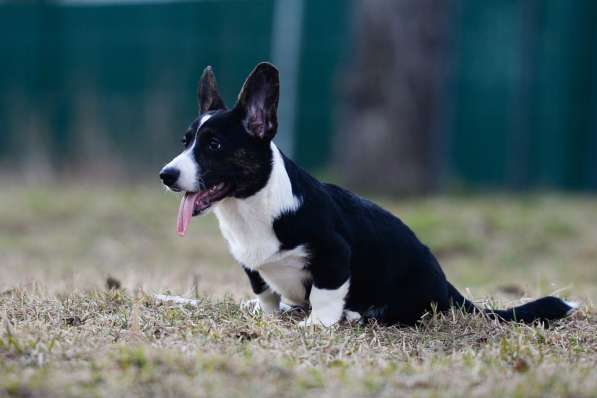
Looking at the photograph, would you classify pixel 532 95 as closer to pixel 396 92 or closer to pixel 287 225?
pixel 396 92

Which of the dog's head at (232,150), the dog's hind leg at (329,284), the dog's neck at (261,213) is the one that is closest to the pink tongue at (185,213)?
the dog's head at (232,150)

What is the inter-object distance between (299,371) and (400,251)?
1290 millimetres

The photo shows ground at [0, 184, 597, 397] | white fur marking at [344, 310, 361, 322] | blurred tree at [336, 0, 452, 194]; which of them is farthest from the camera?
blurred tree at [336, 0, 452, 194]

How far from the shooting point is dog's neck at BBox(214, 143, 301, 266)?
182 inches

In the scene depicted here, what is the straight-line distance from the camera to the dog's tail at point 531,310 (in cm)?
503

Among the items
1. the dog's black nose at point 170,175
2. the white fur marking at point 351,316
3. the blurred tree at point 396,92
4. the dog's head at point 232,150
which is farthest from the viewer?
the blurred tree at point 396,92

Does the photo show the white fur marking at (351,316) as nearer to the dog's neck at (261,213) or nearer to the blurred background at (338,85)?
the dog's neck at (261,213)

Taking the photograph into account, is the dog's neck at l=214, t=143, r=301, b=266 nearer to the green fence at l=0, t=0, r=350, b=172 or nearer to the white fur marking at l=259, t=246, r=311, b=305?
the white fur marking at l=259, t=246, r=311, b=305

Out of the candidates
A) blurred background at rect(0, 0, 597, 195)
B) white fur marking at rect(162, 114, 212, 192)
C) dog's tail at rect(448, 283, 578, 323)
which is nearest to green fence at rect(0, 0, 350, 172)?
blurred background at rect(0, 0, 597, 195)

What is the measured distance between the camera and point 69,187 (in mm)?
12617

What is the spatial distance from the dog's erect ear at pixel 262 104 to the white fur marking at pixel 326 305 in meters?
0.78

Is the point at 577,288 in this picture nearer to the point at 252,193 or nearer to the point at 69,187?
the point at 252,193

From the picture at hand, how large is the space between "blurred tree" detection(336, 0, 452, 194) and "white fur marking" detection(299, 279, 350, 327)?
7.04 m

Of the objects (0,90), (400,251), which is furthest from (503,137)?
(400,251)
